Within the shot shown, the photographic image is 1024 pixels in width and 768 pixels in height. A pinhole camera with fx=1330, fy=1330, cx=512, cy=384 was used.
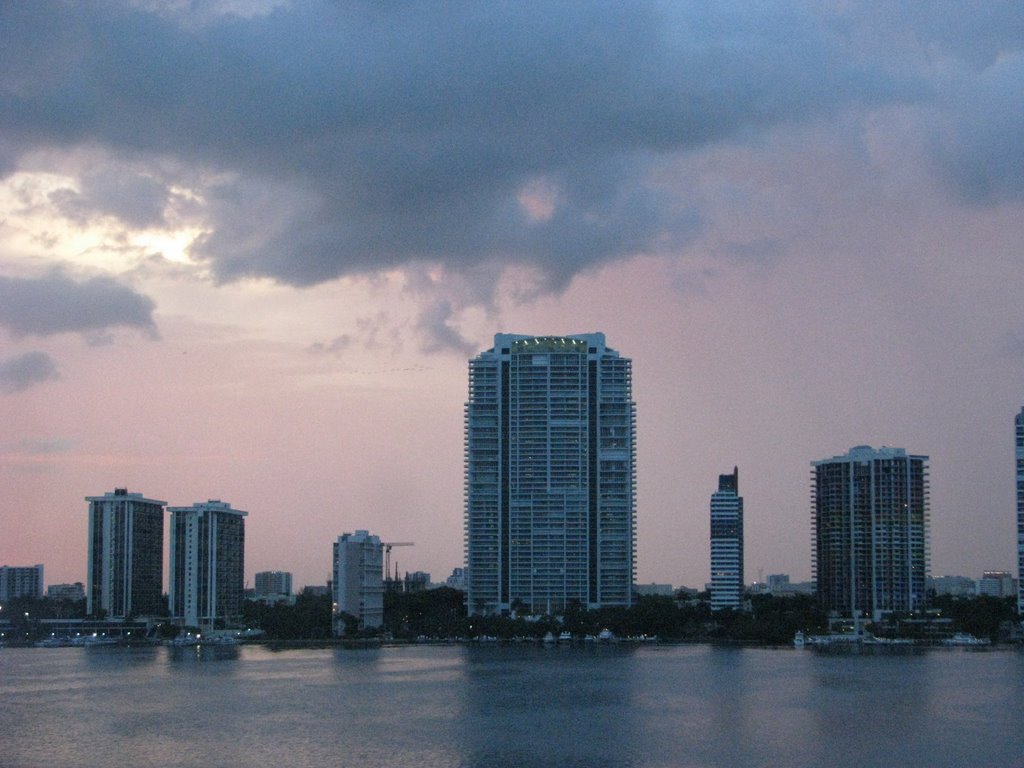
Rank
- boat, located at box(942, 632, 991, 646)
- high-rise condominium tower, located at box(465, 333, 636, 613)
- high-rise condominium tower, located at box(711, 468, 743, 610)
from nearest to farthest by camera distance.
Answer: boat, located at box(942, 632, 991, 646) → high-rise condominium tower, located at box(465, 333, 636, 613) → high-rise condominium tower, located at box(711, 468, 743, 610)

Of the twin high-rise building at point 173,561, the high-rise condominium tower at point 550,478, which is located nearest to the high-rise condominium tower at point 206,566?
the twin high-rise building at point 173,561

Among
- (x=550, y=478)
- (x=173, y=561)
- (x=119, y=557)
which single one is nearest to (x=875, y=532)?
(x=550, y=478)

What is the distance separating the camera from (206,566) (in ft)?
440

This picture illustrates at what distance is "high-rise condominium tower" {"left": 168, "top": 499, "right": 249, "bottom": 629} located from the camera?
13250cm

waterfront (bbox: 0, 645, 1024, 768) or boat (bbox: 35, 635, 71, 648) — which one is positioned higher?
waterfront (bbox: 0, 645, 1024, 768)

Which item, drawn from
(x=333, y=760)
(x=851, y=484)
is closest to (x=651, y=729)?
(x=333, y=760)

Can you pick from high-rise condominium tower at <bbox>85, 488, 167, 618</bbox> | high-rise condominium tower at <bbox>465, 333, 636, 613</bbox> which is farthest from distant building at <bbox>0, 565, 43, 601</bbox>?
high-rise condominium tower at <bbox>465, 333, 636, 613</bbox>

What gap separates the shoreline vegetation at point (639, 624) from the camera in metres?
108

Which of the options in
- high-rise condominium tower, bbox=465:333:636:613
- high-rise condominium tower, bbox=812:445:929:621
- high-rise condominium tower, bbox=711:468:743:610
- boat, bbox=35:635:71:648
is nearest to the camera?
high-rise condominium tower, bbox=465:333:636:613

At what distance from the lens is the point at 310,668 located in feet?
251

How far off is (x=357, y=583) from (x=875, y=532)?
48.4m

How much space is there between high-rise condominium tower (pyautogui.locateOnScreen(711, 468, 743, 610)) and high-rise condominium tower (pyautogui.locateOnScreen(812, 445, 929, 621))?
17.1 metres

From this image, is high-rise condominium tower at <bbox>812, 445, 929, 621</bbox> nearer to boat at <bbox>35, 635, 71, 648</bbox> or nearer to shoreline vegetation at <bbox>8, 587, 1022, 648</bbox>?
shoreline vegetation at <bbox>8, 587, 1022, 648</bbox>

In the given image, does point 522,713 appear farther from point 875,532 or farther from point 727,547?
point 727,547
